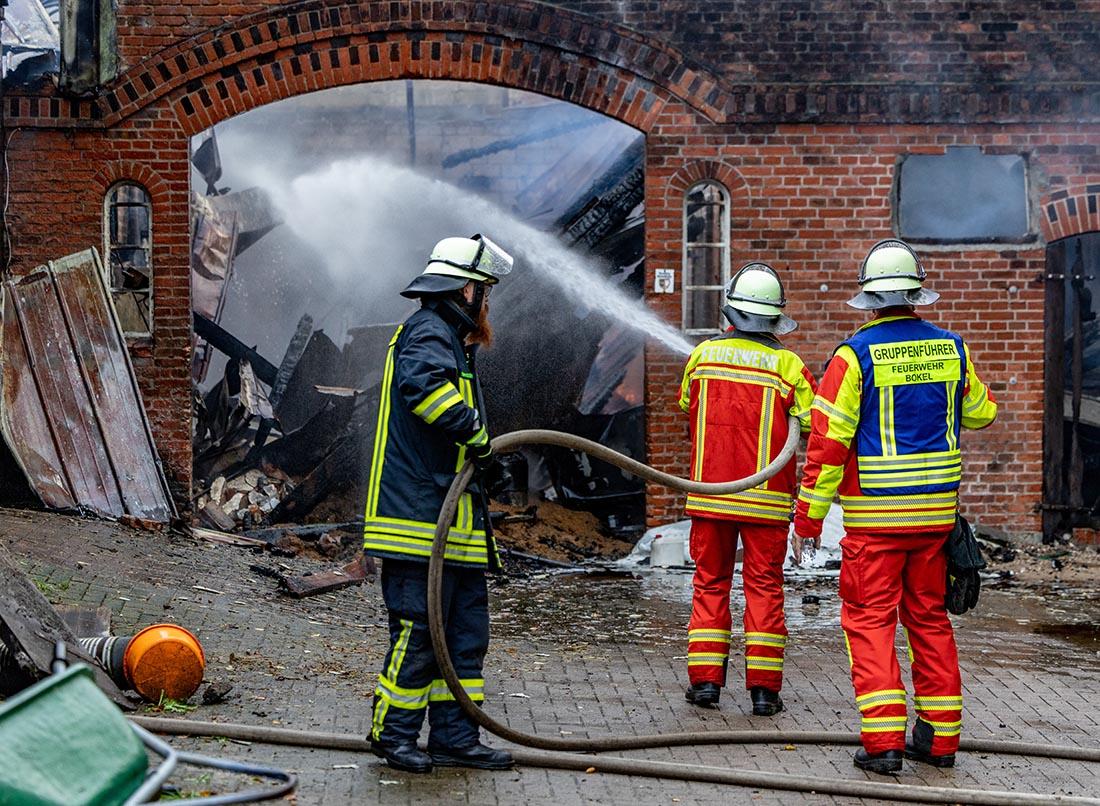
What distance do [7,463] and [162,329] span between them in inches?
71.9

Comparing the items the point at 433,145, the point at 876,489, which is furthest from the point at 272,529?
the point at 433,145

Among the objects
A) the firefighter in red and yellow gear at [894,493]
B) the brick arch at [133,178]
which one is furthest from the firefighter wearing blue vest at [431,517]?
the brick arch at [133,178]

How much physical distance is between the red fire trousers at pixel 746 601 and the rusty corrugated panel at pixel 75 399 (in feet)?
17.6

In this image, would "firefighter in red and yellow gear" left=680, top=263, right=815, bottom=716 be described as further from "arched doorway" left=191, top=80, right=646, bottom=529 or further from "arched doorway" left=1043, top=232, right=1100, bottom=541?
"arched doorway" left=1043, top=232, right=1100, bottom=541

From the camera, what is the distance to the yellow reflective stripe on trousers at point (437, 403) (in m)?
4.86

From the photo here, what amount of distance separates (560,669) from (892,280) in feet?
8.88

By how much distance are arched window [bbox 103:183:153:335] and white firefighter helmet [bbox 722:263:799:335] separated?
6232mm

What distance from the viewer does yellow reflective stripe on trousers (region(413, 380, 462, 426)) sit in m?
4.86

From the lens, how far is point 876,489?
525cm

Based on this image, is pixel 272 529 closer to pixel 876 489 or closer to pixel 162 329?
pixel 162 329

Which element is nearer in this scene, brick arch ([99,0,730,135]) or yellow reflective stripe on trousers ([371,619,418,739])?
yellow reflective stripe on trousers ([371,619,418,739])

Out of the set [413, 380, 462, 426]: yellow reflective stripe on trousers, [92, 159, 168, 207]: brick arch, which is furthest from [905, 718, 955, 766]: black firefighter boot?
[92, 159, 168, 207]: brick arch

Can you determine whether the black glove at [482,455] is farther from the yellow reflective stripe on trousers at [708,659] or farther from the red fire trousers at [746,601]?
the yellow reflective stripe on trousers at [708,659]

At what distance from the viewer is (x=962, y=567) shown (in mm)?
5316
